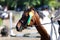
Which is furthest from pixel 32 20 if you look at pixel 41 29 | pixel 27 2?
pixel 27 2

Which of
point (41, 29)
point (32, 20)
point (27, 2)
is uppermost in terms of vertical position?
point (27, 2)

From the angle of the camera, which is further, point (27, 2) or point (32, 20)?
point (27, 2)

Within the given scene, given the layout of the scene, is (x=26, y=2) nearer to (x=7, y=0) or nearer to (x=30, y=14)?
(x=7, y=0)

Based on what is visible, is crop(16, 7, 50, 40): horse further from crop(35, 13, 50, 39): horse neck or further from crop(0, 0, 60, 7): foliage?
crop(0, 0, 60, 7): foliage

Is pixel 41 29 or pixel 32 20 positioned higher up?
pixel 32 20

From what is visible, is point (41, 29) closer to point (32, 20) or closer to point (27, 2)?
point (32, 20)

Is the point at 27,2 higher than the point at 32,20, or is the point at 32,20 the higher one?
the point at 27,2

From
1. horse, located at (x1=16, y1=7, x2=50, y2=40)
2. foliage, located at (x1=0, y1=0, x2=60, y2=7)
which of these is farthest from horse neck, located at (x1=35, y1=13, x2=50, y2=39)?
foliage, located at (x1=0, y1=0, x2=60, y2=7)

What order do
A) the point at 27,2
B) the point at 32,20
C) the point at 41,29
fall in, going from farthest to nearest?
the point at 27,2
the point at 32,20
the point at 41,29

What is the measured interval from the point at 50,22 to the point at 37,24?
1.07 ft

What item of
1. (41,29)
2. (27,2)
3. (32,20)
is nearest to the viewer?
(41,29)

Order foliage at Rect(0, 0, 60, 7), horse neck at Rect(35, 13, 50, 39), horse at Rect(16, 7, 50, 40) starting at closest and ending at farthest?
horse neck at Rect(35, 13, 50, 39)
horse at Rect(16, 7, 50, 40)
foliage at Rect(0, 0, 60, 7)

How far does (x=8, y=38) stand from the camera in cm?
1158

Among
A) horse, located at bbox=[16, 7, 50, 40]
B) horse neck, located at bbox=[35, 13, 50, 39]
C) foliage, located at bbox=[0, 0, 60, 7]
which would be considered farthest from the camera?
foliage, located at bbox=[0, 0, 60, 7]
